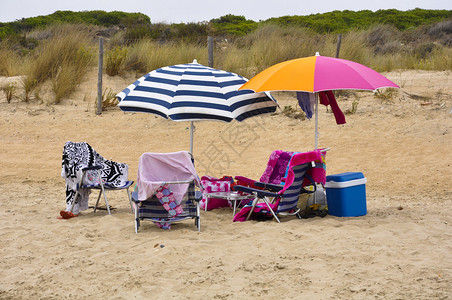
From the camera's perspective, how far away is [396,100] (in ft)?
41.5

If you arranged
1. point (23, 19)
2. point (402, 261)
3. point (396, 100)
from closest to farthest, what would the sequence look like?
point (402, 261)
point (396, 100)
point (23, 19)

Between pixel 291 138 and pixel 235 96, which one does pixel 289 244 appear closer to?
pixel 235 96

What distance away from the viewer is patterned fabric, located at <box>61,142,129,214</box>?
6.70m

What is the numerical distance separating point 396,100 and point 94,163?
7879mm

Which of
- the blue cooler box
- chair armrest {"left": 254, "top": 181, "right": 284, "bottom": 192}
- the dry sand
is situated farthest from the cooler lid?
chair armrest {"left": 254, "top": 181, "right": 284, "bottom": 192}

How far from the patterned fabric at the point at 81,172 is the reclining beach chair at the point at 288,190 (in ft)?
5.40

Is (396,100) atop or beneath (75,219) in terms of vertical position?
atop

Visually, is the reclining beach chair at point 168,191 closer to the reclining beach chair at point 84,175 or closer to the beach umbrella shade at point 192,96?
the beach umbrella shade at point 192,96

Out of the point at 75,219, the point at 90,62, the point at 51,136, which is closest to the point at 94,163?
the point at 75,219

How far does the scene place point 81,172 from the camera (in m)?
6.67

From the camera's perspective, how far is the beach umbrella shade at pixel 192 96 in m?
6.59

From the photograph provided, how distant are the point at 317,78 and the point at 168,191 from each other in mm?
2008

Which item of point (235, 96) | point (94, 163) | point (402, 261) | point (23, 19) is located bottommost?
point (402, 261)

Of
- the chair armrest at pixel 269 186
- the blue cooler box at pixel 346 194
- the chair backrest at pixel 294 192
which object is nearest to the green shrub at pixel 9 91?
the chair armrest at pixel 269 186
